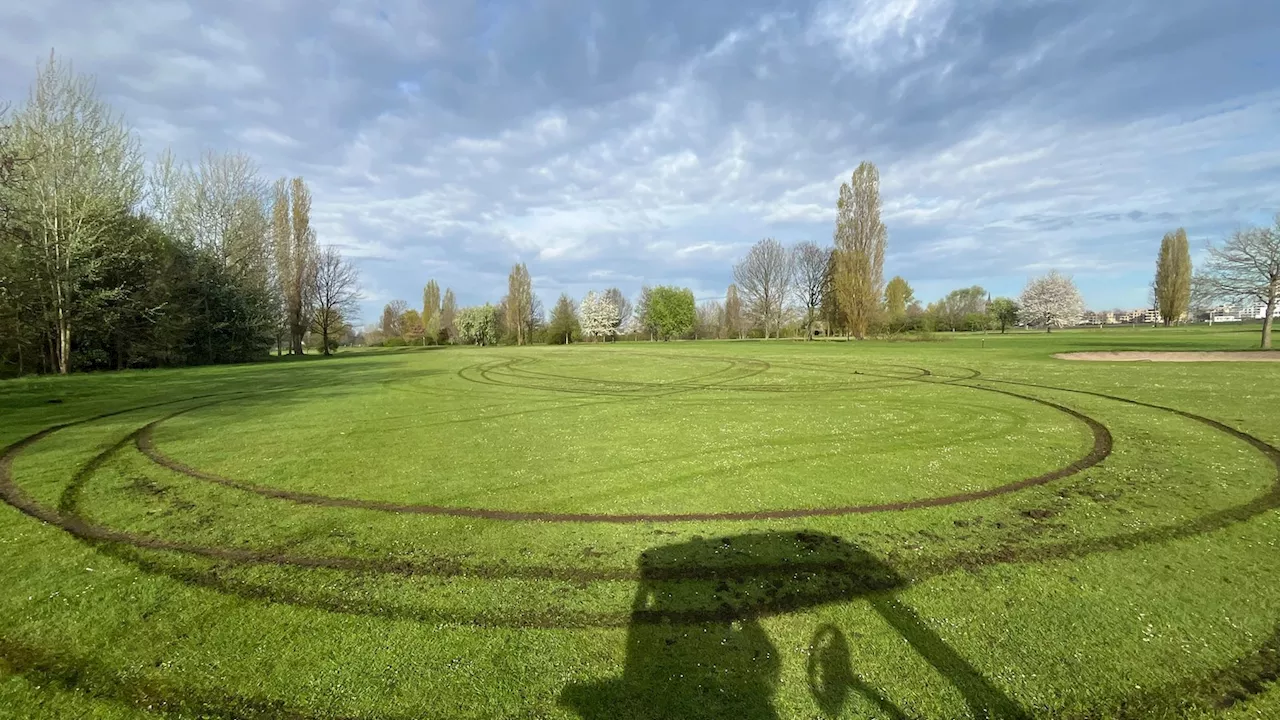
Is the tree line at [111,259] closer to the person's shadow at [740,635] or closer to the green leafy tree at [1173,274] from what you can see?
the person's shadow at [740,635]

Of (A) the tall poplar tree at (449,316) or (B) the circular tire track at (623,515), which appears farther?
(A) the tall poplar tree at (449,316)

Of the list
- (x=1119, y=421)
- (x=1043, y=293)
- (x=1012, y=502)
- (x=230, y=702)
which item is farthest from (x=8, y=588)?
(x=1043, y=293)

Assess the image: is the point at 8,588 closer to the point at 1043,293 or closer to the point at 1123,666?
the point at 1123,666

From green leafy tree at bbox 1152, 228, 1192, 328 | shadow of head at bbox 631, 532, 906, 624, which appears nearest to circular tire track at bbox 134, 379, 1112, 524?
shadow of head at bbox 631, 532, 906, 624

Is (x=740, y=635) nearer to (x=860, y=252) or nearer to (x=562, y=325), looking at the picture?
(x=860, y=252)

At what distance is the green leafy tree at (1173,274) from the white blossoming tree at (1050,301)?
1338 cm

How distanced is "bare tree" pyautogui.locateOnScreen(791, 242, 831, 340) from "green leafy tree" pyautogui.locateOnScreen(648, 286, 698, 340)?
27.2 m

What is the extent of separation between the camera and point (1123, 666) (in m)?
4.05

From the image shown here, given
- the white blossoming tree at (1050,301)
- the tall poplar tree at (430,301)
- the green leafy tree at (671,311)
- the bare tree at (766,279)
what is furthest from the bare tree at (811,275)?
the tall poplar tree at (430,301)

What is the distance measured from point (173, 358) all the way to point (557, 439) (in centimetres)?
4207

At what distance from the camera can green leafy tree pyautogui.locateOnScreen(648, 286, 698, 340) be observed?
4028 inches

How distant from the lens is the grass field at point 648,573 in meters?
3.86

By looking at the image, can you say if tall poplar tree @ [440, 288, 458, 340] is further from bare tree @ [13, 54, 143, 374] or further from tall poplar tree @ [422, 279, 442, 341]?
bare tree @ [13, 54, 143, 374]

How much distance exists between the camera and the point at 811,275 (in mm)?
79438
